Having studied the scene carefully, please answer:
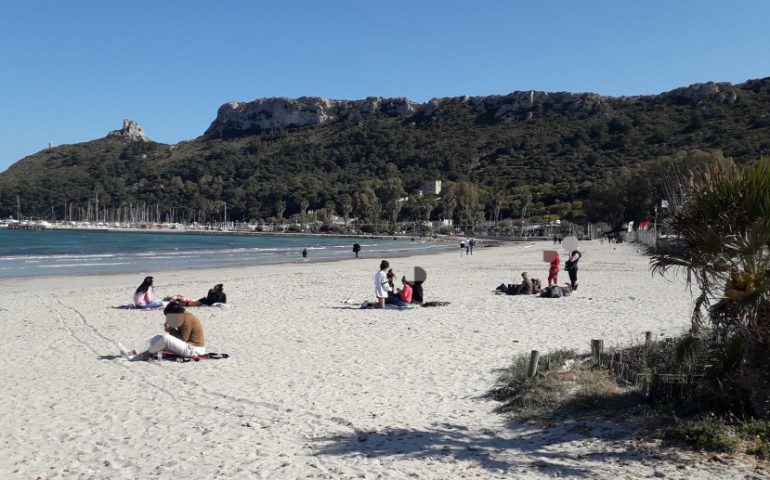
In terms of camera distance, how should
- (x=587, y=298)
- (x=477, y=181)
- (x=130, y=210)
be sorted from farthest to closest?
(x=130, y=210), (x=477, y=181), (x=587, y=298)


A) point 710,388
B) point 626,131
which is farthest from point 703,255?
point 626,131

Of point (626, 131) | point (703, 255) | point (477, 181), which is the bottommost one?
point (703, 255)

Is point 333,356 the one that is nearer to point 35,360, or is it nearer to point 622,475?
point 35,360

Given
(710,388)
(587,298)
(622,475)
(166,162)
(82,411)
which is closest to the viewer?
(622,475)

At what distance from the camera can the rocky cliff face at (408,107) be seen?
403 ft

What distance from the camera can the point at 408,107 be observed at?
6329 inches

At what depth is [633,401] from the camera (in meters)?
6.23

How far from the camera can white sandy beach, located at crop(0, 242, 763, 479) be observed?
5176 millimetres

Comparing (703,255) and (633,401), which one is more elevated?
(703,255)

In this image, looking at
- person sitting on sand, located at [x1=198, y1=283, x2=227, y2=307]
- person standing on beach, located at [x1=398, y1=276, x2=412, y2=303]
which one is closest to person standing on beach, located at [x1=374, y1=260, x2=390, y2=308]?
person standing on beach, located at [x1=398, y1=276, x2=412, y2=303]

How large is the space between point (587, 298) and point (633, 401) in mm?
10096

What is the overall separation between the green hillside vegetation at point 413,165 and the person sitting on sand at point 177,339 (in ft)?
231

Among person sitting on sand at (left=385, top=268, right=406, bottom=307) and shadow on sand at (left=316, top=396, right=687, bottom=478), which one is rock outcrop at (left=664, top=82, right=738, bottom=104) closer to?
person sitting on sand at (left=385, top=268, right=406, bottom=307)

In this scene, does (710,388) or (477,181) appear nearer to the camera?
(710,388)
